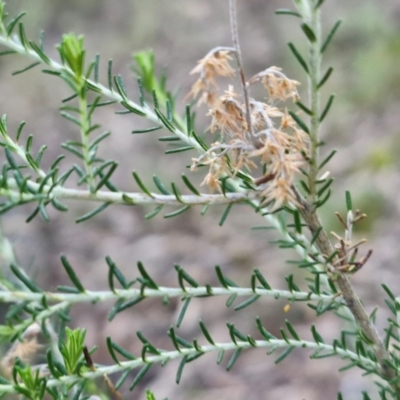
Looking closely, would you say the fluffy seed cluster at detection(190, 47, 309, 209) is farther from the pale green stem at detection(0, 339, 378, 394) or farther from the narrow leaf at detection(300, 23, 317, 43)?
the pale green stem at detection(0, 339, 378, 394)

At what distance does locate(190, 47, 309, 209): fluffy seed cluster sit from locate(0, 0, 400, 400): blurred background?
403mm

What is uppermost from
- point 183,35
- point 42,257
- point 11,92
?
point 183,35

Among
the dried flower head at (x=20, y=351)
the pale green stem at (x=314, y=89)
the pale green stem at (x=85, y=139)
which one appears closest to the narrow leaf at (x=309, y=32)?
the pale green stem at (x=314, y=89)

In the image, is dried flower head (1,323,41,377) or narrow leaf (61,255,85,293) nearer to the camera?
narrow leaf (61,255,85,293)

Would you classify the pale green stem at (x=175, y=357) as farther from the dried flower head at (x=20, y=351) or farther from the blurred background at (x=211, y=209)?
the blurred background at (x=211, y=209)

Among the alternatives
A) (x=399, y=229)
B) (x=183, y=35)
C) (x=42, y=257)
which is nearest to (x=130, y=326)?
(x=42, y=257)

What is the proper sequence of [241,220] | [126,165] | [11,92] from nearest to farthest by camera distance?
[241,220] < [126,165] < [11,92]

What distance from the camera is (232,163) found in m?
0.44

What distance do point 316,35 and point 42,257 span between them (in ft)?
6.66

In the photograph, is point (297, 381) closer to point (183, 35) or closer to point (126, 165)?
point (126, 165)

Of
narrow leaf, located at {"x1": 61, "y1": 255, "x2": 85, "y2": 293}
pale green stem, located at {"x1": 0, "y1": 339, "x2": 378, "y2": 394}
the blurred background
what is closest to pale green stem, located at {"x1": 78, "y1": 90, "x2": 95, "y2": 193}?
narrow leaf, located at {"x1": 61, "y1": 255, "x2": 85, "y2": 293}

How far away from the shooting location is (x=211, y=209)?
257cm

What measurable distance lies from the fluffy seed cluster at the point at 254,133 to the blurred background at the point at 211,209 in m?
0.40

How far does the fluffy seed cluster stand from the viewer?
15.8 inches
